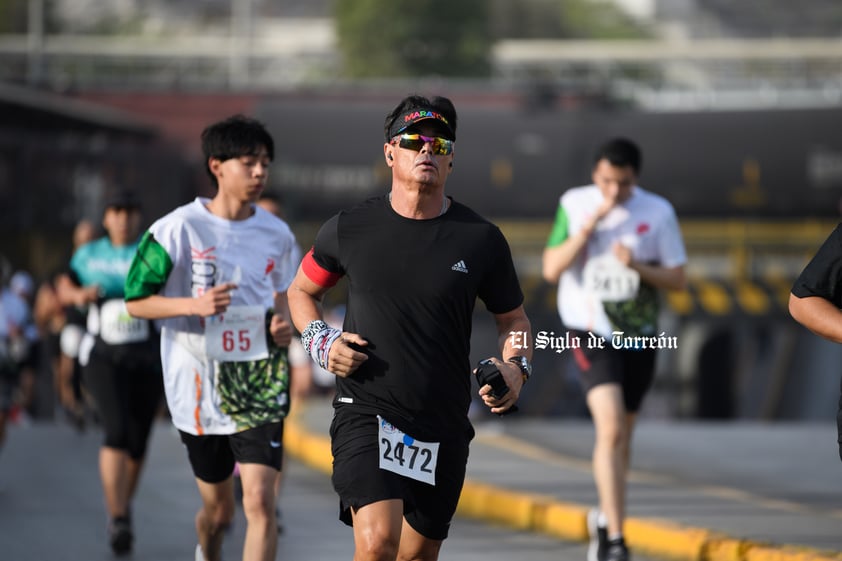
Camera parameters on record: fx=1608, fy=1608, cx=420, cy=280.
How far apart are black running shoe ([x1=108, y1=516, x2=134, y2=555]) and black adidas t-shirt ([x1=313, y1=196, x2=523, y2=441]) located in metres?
3.51

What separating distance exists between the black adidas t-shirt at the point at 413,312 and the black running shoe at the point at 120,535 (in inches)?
138

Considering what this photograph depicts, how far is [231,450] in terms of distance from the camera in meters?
6.28

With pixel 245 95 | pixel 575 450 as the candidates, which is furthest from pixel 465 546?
pixel 245 95

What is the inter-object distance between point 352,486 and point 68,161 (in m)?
24.1

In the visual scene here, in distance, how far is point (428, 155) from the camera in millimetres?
4957

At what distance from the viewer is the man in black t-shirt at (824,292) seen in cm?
496

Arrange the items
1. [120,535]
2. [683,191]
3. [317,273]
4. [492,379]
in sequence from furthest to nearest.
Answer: [683,191], [120,535], [317,273], [492,379]

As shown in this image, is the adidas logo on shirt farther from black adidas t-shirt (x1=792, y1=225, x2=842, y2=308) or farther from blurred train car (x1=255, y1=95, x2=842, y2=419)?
blurred train car (x1=255, y1=95, x2=842, y2=419)

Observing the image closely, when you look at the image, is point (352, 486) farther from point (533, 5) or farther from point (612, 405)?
point (533, 5)

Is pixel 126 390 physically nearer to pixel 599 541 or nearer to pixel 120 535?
pixel 120 535

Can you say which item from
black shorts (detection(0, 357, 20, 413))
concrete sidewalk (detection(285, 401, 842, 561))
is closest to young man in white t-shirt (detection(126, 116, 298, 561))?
concrete sidewalk (detection(285, 401, 842, 561))

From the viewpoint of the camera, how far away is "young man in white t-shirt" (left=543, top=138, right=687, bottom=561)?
25.2 feet

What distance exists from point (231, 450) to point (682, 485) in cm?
538

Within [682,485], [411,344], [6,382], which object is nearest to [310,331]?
[411,344]
